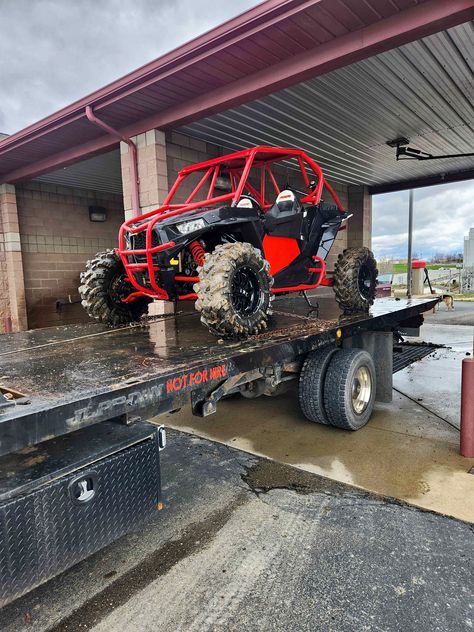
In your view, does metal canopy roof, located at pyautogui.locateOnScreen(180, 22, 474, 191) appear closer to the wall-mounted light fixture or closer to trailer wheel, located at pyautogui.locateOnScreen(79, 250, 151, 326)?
trailer wheel, located at pyautogui.locateOnScreen(79, 250, 151, 326)

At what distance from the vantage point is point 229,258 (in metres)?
3.42

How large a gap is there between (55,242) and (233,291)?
8128 millimetres

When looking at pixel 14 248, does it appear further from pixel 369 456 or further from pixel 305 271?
pixel 369 456

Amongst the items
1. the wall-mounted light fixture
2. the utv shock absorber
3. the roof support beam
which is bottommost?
the utv shock absorber

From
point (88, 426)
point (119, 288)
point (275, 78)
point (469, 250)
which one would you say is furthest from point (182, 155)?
point (469, 250)

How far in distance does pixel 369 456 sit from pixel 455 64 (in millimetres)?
5535

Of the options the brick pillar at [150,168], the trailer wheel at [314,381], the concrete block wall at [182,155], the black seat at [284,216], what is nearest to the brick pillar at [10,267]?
the brick pillar at [150,168]

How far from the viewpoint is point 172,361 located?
275 cm

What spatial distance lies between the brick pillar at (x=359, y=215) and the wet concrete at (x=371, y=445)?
905cm

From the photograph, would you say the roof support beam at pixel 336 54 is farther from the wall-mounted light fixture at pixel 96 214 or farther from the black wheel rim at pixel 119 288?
the wall-mounted light fixture at pixel 96 214

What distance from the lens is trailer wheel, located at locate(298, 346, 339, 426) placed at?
13.7 feet


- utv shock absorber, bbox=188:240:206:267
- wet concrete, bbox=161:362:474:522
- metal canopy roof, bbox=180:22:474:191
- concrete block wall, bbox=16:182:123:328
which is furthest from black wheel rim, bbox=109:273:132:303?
concrete block wall, bbox=16:182:123:328

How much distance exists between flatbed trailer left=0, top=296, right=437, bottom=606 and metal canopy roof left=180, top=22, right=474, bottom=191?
182 inches

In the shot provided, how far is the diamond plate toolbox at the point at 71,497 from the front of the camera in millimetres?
1690
